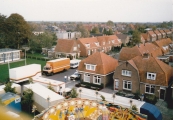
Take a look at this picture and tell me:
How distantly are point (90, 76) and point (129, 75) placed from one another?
348cm

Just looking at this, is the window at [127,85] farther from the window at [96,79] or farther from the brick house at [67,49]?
the brick house at [67,49]

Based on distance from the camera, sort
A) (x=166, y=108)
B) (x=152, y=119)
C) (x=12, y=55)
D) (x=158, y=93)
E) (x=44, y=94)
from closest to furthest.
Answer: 1. (x=152, y=119)
2. (x=44, y=94)
3. (x=166, y=108)
4. (x=158, y=93)
5. (x=12, y=55)

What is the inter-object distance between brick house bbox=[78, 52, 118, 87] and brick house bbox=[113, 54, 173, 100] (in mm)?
1177

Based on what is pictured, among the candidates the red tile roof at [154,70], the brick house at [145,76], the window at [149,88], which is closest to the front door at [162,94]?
the brick house at [145,76]

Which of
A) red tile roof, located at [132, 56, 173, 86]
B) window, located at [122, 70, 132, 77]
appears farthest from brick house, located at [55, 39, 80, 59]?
red tile roof, located at [132, 56, 173, 86]

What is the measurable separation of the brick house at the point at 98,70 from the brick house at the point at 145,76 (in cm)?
118

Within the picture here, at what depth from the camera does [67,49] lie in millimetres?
27828

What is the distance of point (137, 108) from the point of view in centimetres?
970

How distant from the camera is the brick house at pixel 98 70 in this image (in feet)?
51.5

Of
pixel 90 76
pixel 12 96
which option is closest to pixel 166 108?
pixel 90 76

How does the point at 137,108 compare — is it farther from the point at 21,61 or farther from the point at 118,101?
the point at 21,61

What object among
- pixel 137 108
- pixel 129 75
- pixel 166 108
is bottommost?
pixel 166 108

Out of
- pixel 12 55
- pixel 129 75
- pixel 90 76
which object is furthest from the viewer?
pixel 12 55

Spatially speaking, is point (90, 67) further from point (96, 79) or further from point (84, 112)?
point (84, 112)
